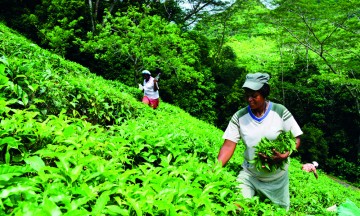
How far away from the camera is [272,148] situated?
2.99 m

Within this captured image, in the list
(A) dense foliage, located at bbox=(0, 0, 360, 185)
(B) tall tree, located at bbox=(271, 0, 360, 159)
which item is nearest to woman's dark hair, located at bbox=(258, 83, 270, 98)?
(A) dense foliage, located at bbox=(0, 0, 360, 185)

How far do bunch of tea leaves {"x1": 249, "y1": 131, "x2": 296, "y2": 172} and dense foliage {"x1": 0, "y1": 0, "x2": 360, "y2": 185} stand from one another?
9873mm

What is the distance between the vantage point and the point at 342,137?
73.6ft

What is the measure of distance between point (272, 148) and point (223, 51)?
1030 inches

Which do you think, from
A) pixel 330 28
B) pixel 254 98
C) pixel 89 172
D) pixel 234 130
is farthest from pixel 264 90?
pixel 330 28

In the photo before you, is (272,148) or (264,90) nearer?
(272,148)

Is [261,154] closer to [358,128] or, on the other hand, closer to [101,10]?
[101,10]

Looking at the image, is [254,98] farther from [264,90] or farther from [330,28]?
[330,28]

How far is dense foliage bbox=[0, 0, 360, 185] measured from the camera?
14.8m

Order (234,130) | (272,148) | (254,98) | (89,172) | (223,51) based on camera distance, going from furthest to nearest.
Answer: (223,51), (234,130), (254,98), (272,148), (89,172)

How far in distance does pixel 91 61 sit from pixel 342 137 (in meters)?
17.8

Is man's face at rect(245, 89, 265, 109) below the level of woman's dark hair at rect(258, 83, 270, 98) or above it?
below

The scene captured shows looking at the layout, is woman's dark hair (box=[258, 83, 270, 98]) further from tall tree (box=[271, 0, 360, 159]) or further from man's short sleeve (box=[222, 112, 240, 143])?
tall tree (box=[271, 0, 360, 159])

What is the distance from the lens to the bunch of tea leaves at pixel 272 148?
2996 mm
